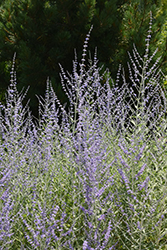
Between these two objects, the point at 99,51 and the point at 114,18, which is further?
the point at 99,51

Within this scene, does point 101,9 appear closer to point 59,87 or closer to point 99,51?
point 99,51

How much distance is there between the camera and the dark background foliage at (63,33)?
6.45m

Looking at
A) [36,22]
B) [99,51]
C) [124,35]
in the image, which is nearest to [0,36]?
[36,22]

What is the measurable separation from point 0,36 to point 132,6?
2886 millimetres

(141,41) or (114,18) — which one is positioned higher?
(114,18)

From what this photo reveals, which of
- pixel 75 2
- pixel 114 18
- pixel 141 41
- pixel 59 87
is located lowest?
pixel 59 87

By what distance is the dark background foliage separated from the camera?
645 centimetres

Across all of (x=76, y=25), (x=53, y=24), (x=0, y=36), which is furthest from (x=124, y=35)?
(x=0, y=36)

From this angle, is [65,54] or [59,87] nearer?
[59,87]

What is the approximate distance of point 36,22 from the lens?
662cm

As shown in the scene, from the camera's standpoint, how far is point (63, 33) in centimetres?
651

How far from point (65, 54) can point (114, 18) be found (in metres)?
1.31

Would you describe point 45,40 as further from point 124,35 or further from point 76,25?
point 124,35

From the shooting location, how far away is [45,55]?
281 inches
